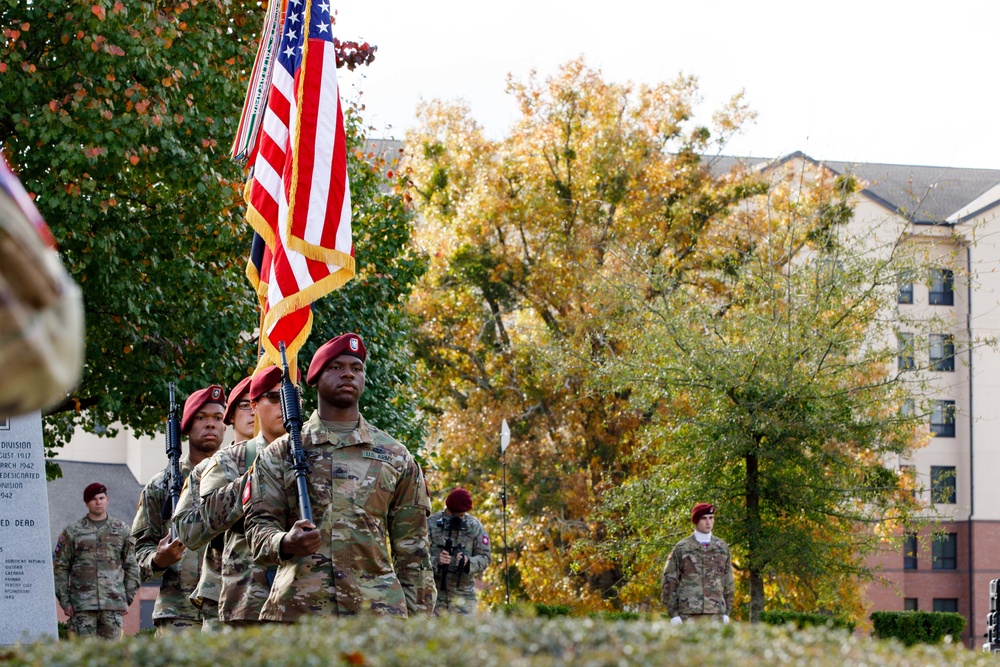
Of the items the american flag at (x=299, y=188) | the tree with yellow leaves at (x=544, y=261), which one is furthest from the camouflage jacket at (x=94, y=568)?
the tree with yellow leaves at (x=544, y=261)

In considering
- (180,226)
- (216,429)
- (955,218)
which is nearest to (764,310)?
(180,226)

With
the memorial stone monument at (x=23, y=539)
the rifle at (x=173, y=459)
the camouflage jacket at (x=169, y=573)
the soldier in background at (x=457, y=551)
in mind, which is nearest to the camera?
the camouflage jacket at (x=169, y=573)

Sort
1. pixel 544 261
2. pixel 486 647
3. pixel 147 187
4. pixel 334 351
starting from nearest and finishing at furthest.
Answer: pixel 486 647
pixel 334 351
pixel 147 187
pixel 544 261

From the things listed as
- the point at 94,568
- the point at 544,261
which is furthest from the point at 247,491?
the point at 544,261

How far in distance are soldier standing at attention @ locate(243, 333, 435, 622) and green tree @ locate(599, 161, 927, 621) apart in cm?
1243

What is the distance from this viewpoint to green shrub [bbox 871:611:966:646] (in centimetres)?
2775

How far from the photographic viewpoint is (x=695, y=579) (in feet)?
54.2

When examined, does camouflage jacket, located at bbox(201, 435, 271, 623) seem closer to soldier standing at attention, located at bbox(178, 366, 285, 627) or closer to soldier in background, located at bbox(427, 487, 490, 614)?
soldier standing at attention, located at bbox(178, 366, 285, 627)

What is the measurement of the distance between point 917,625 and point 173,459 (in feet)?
70.6

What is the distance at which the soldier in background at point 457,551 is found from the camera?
15938 mm

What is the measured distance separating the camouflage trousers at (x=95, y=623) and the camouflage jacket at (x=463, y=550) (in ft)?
11.9

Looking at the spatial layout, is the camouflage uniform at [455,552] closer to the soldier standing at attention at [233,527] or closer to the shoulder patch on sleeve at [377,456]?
the soldier standing at attention at [233,527]

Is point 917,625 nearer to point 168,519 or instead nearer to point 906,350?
point 906,350

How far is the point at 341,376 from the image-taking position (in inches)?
290
